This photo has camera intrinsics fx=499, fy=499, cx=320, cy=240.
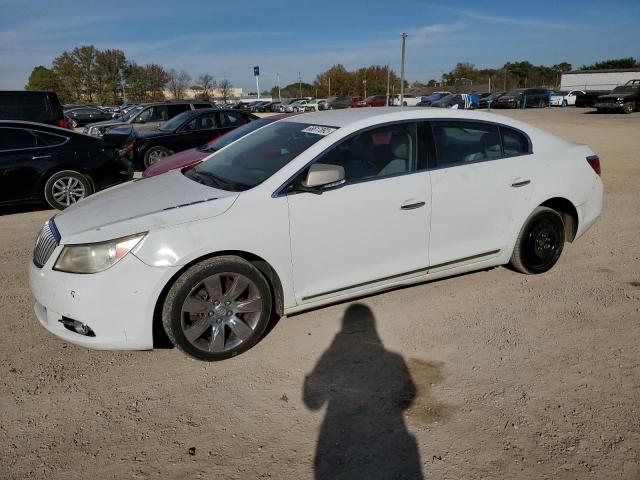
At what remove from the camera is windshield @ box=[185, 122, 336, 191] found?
3.65 m

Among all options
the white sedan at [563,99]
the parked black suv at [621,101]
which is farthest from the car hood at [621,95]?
the white sedan at [563,99]

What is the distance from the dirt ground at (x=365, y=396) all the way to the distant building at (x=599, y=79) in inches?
2378

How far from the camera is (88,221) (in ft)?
10.9

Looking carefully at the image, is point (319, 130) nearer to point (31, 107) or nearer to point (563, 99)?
point (31, 107)

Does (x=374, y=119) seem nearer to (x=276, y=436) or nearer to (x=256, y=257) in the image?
(x=256, y=257)

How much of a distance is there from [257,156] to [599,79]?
6468cm

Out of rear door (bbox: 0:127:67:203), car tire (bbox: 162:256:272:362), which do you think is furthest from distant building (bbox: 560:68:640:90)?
car tire (bbox: 162:256:272:362)

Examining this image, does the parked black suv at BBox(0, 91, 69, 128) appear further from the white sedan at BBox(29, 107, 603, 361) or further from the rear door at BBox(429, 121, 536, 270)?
the rear door at BBox(429, 121, 536, 270)

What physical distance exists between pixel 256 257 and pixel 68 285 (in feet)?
3.84

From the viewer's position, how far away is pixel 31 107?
12.1 meters

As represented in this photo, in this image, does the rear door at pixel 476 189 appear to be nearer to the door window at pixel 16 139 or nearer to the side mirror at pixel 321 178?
the side mirror at pixel 321 178

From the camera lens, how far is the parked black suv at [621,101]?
3008 cm

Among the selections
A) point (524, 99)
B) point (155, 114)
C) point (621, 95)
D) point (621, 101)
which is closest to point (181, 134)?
point (155, 114)

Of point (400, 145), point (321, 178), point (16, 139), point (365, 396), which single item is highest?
point (400, 145)
